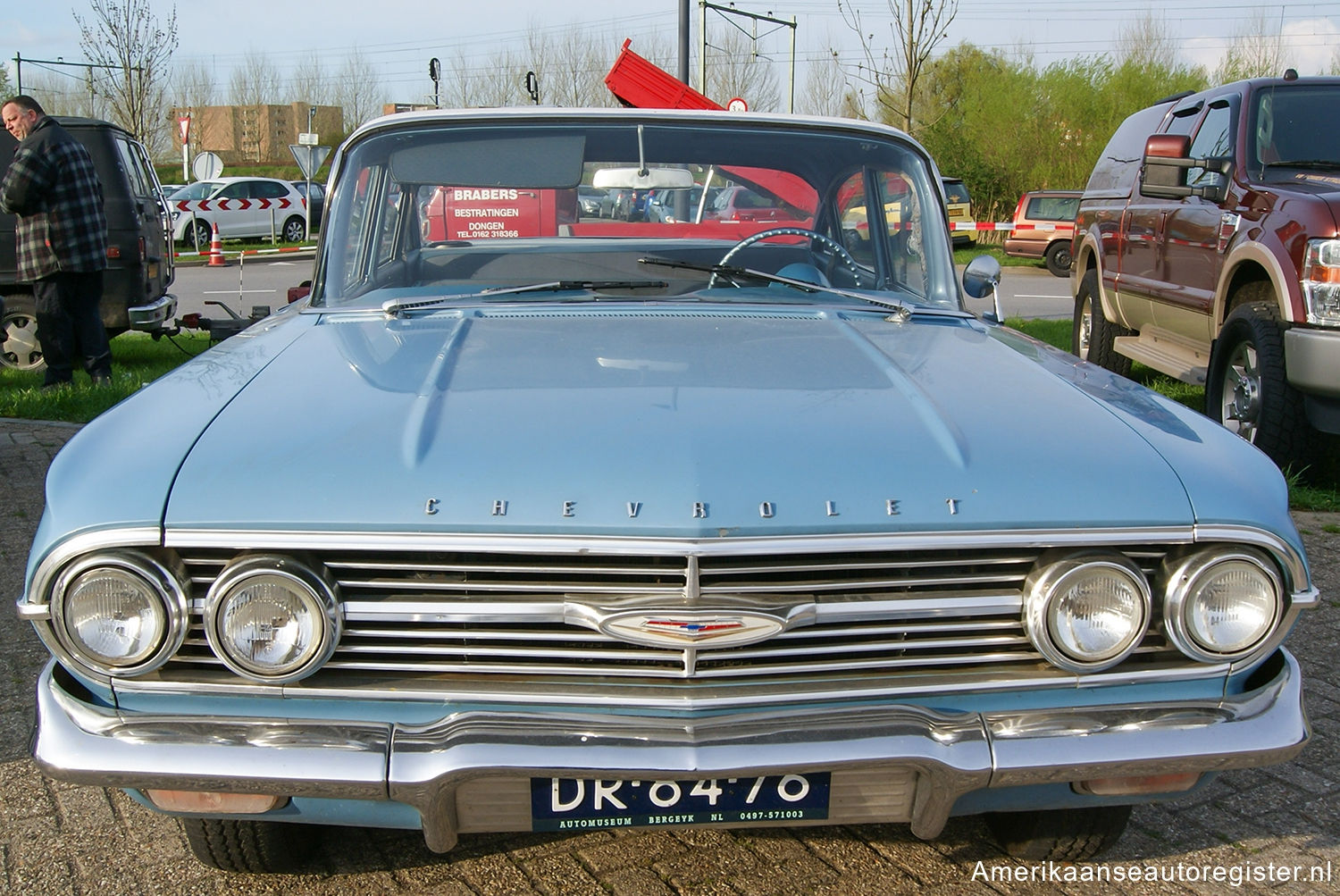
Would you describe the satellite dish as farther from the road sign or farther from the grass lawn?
the grass lawn

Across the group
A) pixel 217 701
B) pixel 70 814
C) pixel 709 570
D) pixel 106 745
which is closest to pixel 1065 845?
pixel 709 570

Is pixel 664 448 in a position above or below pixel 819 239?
below

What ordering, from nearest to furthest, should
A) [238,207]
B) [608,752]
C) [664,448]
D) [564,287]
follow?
[608,752] → [664,448] → [564,287] → [238,207]

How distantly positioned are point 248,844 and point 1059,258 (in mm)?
20809

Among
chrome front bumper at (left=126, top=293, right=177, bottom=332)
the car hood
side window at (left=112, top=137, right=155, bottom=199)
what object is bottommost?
chrome front bumper at (left=126, top=293, right=177, bottom=332)

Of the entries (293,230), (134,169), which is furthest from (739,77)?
(134,169)

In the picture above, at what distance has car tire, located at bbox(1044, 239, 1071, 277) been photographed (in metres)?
21.1

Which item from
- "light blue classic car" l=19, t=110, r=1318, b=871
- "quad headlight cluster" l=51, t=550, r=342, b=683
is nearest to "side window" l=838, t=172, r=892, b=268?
"light blue classic car" l=19, t=110, r=1318, b=871

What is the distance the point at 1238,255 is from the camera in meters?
5.87

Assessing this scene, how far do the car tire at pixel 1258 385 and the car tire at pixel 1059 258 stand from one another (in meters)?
15.6

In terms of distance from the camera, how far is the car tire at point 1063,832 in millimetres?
2492

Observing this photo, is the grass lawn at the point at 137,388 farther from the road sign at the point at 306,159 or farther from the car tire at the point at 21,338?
the road sign at the point at 306,159

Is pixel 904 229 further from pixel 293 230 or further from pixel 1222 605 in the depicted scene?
pixel 293 230

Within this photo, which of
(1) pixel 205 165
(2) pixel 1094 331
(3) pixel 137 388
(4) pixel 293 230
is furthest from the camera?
(4) pixel 293 230
